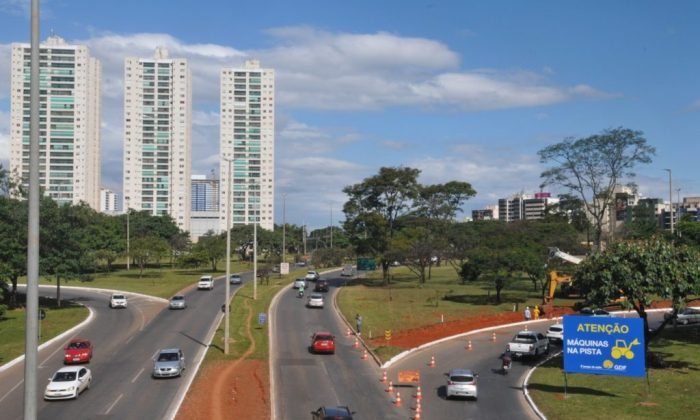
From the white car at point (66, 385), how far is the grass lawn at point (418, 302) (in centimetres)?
1713

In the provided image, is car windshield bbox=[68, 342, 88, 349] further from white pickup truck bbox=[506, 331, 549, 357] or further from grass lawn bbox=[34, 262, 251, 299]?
grass lawn bbox=[34, 262, 251, 299]

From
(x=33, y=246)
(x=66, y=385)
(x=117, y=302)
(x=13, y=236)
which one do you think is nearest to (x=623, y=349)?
(x=66, y=385)

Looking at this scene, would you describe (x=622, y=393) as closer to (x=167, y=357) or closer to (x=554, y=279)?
(x=167, y=357)

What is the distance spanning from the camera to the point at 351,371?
122 ft

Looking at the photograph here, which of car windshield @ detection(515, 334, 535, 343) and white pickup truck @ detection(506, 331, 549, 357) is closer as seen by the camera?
white pickup truck @ detection(506, 331, 549, 357)

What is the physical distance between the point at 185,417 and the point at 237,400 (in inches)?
136

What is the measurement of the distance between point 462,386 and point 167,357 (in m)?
15.3

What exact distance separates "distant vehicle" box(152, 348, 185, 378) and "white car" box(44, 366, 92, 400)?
3.91 metres

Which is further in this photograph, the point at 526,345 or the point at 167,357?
the point at 526,345

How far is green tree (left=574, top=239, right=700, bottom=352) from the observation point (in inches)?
1388

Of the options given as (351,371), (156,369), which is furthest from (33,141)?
(351,371)

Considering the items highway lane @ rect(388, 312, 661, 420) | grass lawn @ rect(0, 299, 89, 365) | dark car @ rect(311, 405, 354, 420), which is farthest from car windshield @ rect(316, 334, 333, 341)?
dark car @ rect(311, 405, 354, 420)

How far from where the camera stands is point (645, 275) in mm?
35656

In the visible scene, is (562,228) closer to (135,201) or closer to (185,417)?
(185,417)
